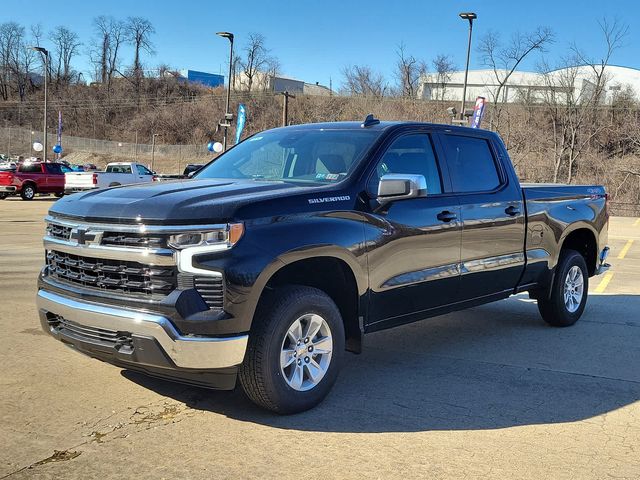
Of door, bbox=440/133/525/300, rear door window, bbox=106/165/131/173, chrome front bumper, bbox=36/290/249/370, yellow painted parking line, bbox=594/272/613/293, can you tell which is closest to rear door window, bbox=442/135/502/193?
door, bbox=440/133/525/300

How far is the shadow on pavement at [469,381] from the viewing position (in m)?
4.24

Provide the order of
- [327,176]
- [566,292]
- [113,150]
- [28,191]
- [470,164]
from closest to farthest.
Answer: [327,176] → [470,164] → [566,292] → [28,191] → [113,150]

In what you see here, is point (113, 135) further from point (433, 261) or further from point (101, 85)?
point (433, 261)

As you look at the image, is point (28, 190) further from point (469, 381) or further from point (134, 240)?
point (469, 381)

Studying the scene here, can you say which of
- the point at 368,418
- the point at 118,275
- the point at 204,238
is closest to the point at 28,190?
the point at 118,275

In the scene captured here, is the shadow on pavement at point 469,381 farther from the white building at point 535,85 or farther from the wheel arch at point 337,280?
the white building at point 535,85

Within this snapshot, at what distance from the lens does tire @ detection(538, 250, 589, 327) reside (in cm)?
694

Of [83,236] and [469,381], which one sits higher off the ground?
[83,236]

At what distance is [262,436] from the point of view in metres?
3.88

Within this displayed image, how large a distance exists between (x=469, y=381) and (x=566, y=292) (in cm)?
263

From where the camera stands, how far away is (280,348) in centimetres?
404

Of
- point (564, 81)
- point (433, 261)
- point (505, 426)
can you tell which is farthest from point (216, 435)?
point (564, 81)

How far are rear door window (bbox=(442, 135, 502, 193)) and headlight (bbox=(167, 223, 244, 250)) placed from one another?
248 cm

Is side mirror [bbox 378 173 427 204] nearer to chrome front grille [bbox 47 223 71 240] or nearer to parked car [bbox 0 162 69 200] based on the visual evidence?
chrome front grille [bbox 47 223 71 240]
